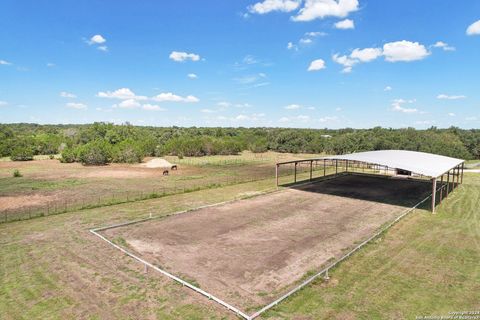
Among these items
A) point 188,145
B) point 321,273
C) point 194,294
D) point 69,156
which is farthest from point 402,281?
point 188,145

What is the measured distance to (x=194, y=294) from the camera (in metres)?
10.8

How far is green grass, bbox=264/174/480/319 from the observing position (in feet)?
32.1

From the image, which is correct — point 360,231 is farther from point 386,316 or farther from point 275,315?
point 275,315

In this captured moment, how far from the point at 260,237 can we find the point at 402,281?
7141 millimetres

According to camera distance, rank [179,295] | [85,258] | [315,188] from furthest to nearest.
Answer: [315,188] → [85,258] → [179,295]

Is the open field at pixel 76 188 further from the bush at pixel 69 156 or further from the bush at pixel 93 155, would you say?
the bush at pixel 69 156

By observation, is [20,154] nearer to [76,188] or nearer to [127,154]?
[127,154]

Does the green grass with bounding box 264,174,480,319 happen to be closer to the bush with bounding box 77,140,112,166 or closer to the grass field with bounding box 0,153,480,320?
the grass field with bounding box 0,153,480,320

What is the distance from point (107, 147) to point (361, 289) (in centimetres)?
5839

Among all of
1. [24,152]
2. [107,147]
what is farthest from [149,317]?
[24,152]

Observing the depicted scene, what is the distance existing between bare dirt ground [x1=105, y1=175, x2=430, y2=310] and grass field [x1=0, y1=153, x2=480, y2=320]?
3.40ft

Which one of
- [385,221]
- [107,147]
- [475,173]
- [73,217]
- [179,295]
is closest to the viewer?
[179,295]

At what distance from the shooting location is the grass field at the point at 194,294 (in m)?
9.80

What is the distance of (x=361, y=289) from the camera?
433 inches
